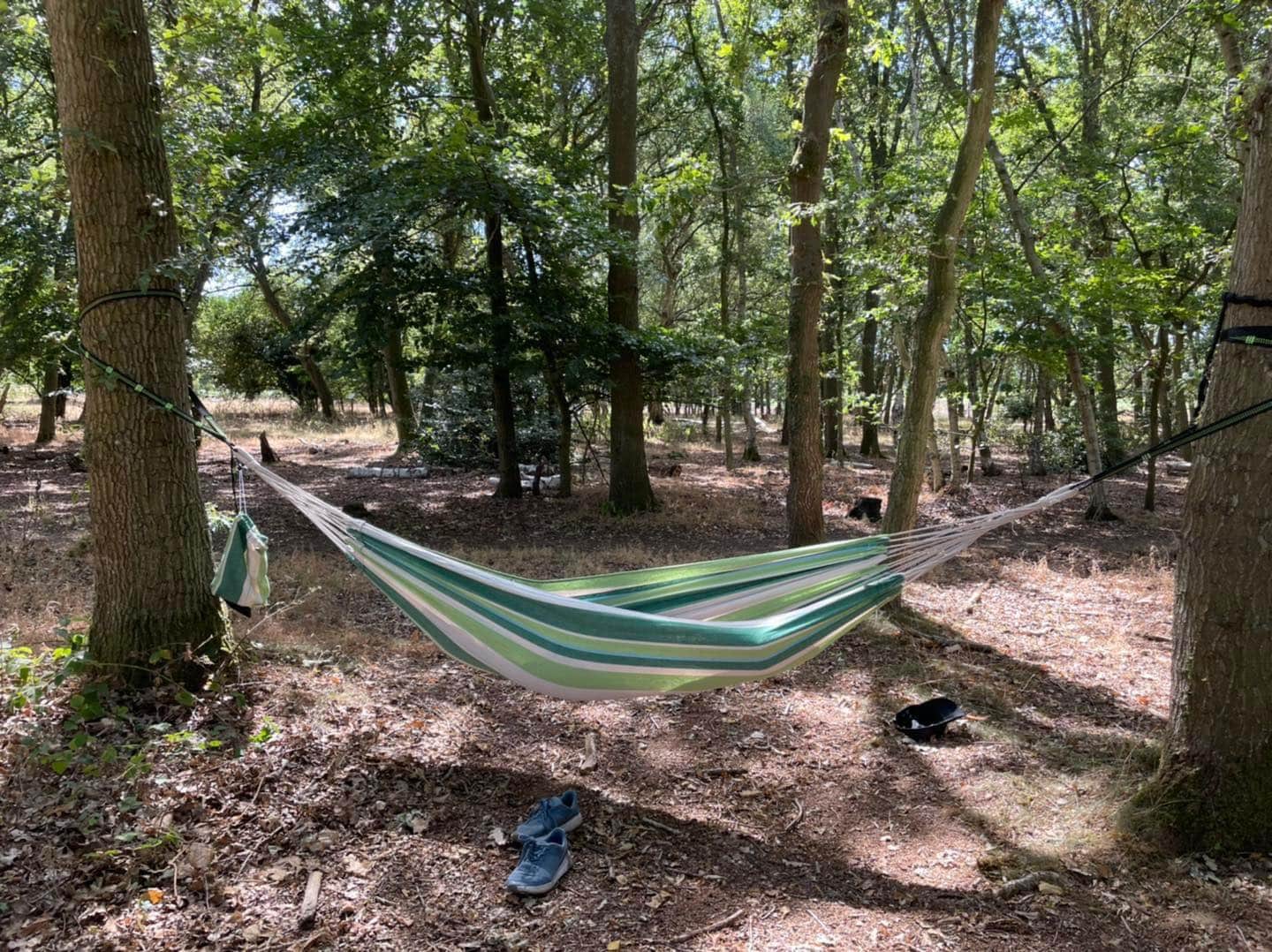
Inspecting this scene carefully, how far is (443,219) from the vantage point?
20.8ft

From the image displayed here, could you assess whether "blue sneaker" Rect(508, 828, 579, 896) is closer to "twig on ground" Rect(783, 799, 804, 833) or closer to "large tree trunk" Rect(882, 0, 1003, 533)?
"twig on ground" Rect(783, 799, 804, 833)

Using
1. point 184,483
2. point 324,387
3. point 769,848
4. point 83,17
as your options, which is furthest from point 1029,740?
point 324,387

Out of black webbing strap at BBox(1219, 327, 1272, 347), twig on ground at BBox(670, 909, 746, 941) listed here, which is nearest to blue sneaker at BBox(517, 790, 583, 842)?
twig on ground at BBox(670, 909, 746, 941)

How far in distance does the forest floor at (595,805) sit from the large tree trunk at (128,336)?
10.6 inches

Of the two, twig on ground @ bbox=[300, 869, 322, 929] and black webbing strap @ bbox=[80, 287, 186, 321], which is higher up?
black webbing strap @ bbox=[80, 287, 186, 321]

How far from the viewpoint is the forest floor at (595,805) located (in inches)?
67.9

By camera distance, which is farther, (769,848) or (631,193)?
(631,193)

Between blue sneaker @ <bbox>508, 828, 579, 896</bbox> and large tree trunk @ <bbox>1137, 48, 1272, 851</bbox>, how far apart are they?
1536 millimetres

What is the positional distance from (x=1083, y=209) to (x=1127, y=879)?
9.35 m

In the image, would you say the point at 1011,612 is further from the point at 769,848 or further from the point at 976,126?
the point at 769,848

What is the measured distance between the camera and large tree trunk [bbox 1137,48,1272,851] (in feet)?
6.10

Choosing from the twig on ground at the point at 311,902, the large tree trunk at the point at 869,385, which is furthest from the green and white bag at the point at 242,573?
the large tree trunk at the point at 869,385

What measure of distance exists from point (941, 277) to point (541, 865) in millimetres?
3300

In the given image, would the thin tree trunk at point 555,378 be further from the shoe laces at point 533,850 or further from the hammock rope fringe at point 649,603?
the shoe laces at point 533,850
